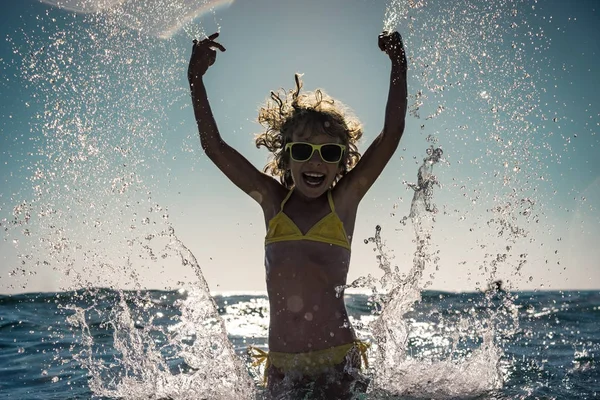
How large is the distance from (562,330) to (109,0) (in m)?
8.85

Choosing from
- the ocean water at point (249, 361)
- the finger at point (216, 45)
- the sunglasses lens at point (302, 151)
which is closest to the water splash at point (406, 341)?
the ocean water at point (249, 361)

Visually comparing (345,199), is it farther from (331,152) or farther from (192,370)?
(192,370)

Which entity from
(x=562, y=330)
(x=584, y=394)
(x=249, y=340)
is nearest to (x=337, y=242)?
(x=584, y=394)

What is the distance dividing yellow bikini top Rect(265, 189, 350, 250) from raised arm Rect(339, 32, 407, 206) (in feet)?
0.72

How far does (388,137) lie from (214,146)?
1.25 metres

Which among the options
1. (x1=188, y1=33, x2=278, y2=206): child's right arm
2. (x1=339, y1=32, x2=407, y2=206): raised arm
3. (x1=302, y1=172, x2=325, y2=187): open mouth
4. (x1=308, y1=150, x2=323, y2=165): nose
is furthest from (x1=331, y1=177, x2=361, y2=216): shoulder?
(x1=188, y1=33, x2=278, y2=206): child's right arm

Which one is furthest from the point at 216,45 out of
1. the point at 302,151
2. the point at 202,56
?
the point at 302,151

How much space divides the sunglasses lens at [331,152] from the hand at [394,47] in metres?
0.76

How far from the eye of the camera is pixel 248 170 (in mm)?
4180

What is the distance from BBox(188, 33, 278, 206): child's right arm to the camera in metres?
4.12

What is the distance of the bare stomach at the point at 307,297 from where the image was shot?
3.82 metres

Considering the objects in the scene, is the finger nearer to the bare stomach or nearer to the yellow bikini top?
the yellow bikini top

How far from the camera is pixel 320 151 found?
3.94 meters

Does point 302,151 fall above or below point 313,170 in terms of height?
above
